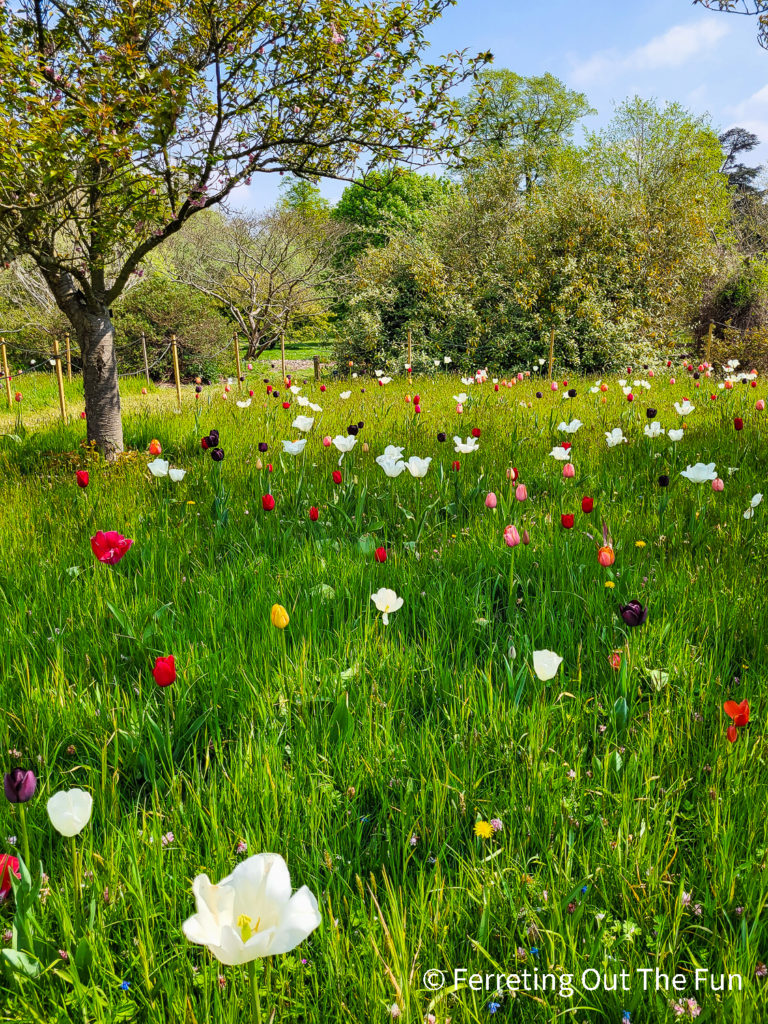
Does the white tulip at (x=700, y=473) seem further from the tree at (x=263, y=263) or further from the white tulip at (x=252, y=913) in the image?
the tree at (x=263, y=263)

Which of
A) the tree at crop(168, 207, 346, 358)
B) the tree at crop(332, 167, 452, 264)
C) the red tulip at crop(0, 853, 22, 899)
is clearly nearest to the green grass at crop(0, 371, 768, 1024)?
the red tulip at crop(0, 853, 22, 899)

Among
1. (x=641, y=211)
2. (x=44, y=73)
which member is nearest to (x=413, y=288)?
(x=641, y=211)

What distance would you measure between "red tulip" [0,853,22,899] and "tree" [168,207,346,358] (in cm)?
1614

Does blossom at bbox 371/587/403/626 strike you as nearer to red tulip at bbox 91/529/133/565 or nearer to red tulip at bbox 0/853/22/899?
red tulip at bbox 91/529/133/565

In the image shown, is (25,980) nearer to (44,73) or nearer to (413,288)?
(44,73)

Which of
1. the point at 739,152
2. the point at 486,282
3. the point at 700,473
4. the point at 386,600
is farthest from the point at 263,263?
the point at 739,152

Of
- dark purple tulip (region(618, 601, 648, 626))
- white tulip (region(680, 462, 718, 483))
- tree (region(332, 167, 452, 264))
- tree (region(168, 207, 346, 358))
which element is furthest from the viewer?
tree (region(332, 167, 452, 264))

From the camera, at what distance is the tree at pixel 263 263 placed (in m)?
17.8

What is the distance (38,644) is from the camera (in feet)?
7.12

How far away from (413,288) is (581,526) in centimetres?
1389

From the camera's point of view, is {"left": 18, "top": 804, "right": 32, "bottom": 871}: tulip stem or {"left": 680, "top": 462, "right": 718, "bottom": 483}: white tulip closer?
{"left": 18, "top": 804, "right": 32, "bottom": 871}: tulip stem

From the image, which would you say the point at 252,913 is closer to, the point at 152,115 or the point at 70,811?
the point at 70,811

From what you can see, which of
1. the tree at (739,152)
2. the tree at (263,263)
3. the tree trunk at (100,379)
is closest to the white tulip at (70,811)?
the tree trunk at (100,379)

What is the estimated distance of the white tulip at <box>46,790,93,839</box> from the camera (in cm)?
104
